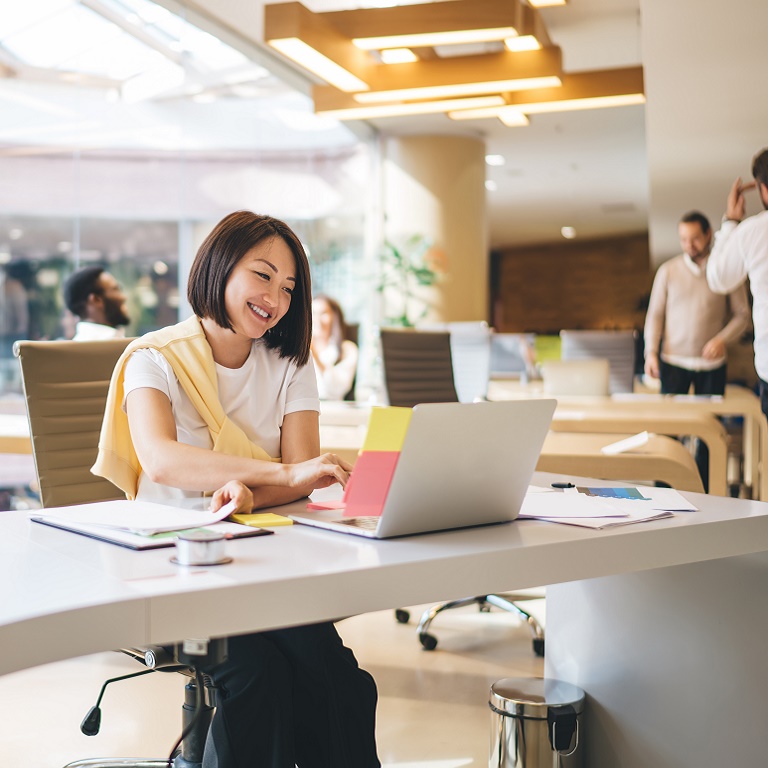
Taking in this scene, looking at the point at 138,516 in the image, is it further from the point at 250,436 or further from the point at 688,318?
the point at 688,318

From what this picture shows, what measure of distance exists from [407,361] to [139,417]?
8.64 feet

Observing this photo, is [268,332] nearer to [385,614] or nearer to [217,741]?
[217,741]

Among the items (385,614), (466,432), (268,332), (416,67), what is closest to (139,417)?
(268,332)

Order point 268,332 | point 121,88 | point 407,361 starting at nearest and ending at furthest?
point 268,332, point 407,361, point 121,88

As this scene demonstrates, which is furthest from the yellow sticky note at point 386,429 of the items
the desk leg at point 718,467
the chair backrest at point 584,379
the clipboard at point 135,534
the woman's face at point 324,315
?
the woman's face at point 324,315

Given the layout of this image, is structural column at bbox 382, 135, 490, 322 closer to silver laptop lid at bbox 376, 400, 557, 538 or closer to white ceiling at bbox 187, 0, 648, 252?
white ceiling at bbox 187, 0, 648, 252

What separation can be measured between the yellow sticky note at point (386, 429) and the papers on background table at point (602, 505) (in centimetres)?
32

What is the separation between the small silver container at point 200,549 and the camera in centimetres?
105

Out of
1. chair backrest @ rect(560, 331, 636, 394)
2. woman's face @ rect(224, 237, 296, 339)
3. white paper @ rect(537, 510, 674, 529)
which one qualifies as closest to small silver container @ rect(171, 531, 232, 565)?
white paper @ rect(537, 510, 674, 529)

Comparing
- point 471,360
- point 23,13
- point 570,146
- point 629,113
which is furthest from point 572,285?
point 23,13

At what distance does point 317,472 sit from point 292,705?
14.4 inches

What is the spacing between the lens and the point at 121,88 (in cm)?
670

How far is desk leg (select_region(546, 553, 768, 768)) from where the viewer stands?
1.67 meters

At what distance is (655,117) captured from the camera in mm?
6973
